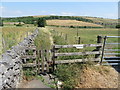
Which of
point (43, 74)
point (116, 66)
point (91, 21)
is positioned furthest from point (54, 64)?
point (91, 21)

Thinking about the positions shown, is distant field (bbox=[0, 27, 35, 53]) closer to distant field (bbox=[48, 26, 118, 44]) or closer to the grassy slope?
the grassy slope

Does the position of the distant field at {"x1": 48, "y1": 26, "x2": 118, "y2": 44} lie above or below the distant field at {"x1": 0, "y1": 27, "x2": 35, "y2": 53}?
below

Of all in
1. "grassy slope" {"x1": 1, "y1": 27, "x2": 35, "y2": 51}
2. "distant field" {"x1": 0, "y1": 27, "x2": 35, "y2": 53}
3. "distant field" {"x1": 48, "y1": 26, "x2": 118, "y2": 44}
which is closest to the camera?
"distant field" {"x1": 0, "y1": 27, "x2": 35, "y2": 53}

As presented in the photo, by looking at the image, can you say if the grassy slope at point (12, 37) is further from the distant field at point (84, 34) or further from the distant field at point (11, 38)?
the distant field at point (84, 34)

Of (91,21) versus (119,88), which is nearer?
(119,88)

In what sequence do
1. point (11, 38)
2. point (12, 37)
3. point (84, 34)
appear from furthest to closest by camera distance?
1. point (84, 34)
2. point (12, 37)
3. point (11, 38)

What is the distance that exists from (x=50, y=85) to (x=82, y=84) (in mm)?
1138

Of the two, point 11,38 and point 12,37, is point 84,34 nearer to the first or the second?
point 12,37

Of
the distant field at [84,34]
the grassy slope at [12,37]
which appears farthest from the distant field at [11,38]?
the distant field at [84,34]

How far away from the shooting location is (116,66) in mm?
6461

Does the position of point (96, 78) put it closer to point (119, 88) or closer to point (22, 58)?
point (119, 88)

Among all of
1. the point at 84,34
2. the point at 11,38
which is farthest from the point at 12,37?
the point at 84,34

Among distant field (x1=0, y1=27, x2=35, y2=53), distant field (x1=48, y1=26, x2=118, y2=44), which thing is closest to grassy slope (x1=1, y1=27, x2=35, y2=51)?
distant field (x1=0, y1=27, x2=35, y2=53)

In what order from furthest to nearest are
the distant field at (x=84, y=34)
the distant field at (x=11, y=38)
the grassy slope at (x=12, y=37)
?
the distant field at (x=84, y=34) < the grassy slope at (x=12, y=37) < the distant field at (x=11, y=38)
